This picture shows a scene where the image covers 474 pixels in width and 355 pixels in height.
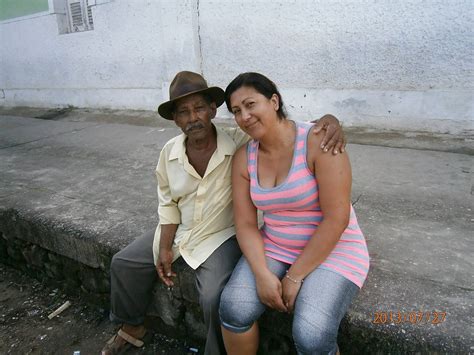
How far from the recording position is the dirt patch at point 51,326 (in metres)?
2.45

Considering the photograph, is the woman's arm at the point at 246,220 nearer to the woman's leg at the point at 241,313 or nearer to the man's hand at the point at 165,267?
the woman's leg at the point at 241,313

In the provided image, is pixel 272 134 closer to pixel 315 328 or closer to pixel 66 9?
pixel 315 328

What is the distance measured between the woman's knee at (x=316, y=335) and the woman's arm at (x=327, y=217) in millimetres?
157

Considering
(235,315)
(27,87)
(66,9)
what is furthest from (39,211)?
(27,87)

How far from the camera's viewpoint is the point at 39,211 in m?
3.04

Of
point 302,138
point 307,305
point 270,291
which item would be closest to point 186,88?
point 302,138

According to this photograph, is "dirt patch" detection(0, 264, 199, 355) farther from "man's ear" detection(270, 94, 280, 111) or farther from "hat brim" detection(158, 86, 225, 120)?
"man's ear" detection(270, 94, 280, 111)

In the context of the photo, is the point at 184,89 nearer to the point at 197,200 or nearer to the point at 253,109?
the point at 253,109

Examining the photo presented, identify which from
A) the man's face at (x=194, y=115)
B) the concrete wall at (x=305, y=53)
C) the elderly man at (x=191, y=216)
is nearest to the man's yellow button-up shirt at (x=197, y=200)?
the elderly man at (x=191, y=216)

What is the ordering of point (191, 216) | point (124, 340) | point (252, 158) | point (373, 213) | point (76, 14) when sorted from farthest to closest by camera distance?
point (76, 14)
point (373, 213)
point (124, 340)
point (191, 216)
point (252, 158)

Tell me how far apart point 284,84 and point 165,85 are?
2.18 metres

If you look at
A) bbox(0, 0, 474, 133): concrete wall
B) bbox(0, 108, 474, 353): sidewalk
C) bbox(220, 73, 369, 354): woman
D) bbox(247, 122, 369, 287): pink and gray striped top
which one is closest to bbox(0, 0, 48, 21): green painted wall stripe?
bbox(0, 0, 474, 133): concrete wall

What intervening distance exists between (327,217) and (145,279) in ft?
3.81

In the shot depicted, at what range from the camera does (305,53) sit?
16.0 feet
